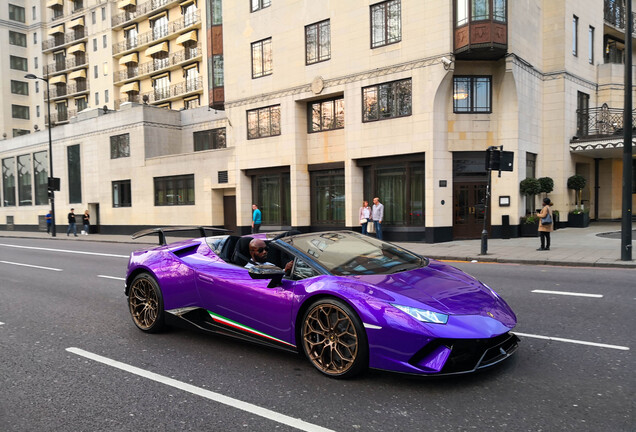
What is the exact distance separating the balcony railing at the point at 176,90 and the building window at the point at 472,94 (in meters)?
29.8

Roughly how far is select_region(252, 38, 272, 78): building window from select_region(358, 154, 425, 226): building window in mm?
7760

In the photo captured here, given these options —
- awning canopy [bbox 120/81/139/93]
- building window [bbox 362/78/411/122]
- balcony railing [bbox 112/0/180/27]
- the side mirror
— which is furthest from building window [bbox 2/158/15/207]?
the side mirror

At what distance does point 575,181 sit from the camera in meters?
22.6

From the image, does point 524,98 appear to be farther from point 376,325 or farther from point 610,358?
point 376,325

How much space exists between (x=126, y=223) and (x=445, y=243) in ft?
76.0

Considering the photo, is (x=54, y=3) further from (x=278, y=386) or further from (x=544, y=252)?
(x=278, y=386)

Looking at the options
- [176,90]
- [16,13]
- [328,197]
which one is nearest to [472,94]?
[328,197]

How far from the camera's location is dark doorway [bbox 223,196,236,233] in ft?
89.7

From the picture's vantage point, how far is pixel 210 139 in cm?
3306

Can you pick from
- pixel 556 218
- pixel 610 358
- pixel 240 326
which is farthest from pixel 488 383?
pixel 556 218

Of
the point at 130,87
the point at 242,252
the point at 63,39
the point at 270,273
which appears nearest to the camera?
the point at 270,273

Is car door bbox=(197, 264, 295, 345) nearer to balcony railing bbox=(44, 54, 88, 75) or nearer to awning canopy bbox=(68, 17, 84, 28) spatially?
balcony railing bbox=(44, 54, 88, 75)

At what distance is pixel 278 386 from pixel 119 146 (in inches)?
1269

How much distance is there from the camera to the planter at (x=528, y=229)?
19375 mm
